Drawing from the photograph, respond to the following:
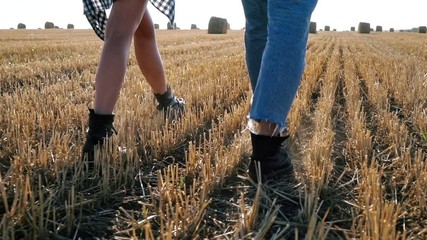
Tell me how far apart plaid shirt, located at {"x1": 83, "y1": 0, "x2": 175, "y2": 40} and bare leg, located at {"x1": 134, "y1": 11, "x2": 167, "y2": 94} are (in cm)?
12

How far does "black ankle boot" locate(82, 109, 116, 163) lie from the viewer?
1.81 metres

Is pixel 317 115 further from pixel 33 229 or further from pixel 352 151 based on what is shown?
pixel 33 229

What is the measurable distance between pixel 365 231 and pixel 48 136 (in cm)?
166

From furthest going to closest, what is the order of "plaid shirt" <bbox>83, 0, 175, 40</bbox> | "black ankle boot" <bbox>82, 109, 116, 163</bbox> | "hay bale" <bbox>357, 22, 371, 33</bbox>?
1. "hay bale" <bbox>357, 22, 371, 33</bbox>
2. "plaid shirt" <bbox>83, 0, 175, 40</bbox>
3. "black ankle boot" <bbox>82, 109, 116, 163</bbox>

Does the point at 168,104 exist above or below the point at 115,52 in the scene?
below

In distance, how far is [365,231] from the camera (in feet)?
3.98

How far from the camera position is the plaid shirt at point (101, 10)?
2.14 metres

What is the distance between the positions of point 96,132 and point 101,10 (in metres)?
0.69

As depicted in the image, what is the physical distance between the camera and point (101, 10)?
86.0 inches

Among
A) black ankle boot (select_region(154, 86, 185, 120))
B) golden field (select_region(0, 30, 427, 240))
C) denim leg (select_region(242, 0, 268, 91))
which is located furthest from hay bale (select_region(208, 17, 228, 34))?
denim leg (select_region(242, 0, 268, 91))

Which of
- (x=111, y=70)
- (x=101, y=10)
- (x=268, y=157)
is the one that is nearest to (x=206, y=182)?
(x=268, y=157)

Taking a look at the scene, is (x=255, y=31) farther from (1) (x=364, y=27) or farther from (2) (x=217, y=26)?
(1) (x=364, y=27)

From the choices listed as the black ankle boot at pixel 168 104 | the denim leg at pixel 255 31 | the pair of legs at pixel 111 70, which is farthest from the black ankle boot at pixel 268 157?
the black ankle boot at pixel 168 104

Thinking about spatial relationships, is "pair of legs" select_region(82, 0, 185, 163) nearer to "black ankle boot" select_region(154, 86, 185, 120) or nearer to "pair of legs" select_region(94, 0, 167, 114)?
"pair of legs" select_region(94, 0, 167, 114)
